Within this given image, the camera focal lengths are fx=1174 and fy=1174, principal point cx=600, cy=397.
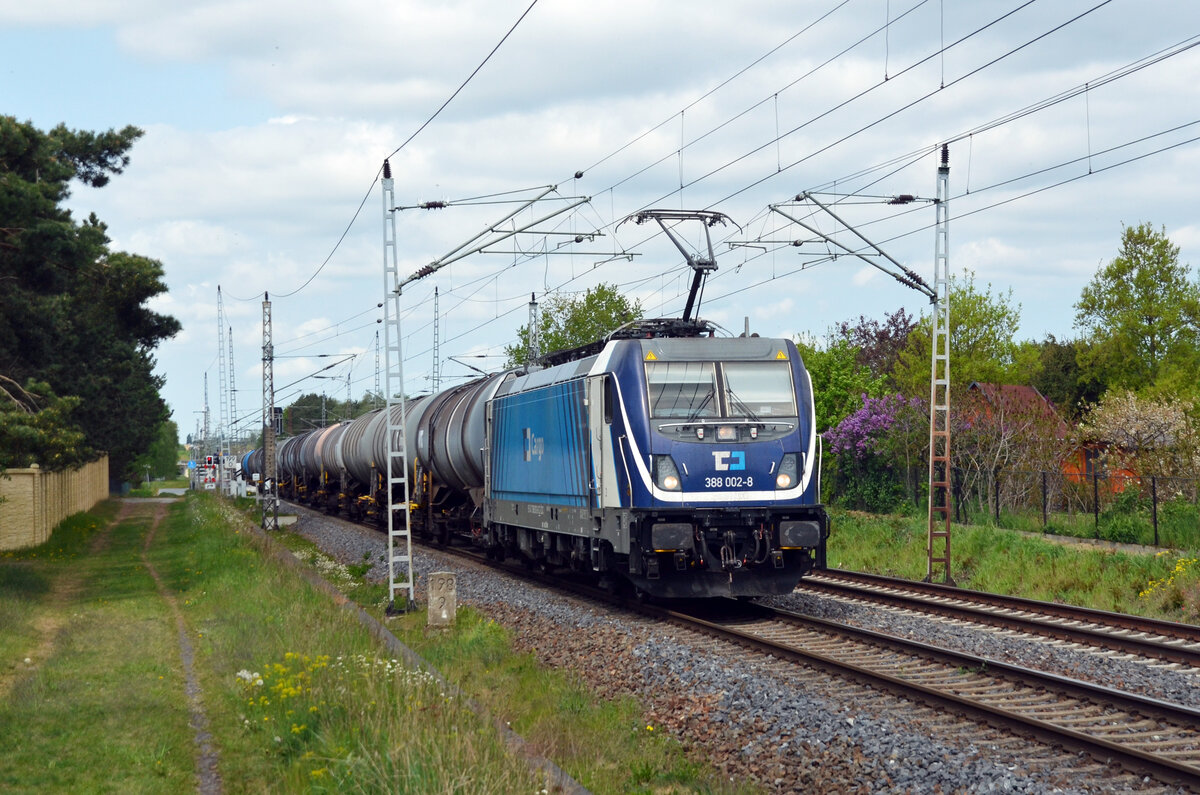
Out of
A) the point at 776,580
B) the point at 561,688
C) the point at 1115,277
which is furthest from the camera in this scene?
the point at 1115,277

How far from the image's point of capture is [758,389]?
15.5m

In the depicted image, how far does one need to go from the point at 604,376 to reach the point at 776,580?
11.5 feet

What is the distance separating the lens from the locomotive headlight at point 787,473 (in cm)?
1523

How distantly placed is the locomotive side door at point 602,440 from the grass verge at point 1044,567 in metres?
7.43

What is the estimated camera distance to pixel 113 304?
90.8 feet

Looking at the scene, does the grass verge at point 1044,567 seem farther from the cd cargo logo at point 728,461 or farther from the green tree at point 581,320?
the green tree at point 581,320

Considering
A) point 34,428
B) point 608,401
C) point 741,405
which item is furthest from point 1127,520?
point 34,428

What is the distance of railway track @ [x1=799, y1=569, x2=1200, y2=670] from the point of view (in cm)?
1257

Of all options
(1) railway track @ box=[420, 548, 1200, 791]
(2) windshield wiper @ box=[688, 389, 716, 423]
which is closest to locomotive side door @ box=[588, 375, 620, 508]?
(2) windshield wiper @ box=[688, 389, 716, 423]

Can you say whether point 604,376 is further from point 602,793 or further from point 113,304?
point 113,304

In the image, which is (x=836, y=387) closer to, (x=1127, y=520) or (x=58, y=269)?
(x=1127, y=520)

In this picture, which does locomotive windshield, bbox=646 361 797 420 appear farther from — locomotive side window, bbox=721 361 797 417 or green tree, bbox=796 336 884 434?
green tree, bbox=796 336 884 434

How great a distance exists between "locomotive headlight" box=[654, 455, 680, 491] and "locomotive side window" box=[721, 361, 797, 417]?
110cm

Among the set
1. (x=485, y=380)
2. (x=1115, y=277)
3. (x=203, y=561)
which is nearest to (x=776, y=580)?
(x=485, y=380)
